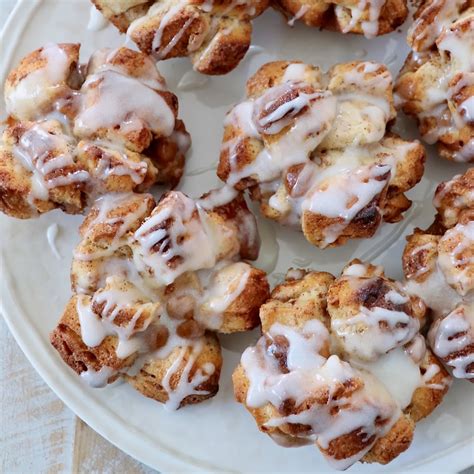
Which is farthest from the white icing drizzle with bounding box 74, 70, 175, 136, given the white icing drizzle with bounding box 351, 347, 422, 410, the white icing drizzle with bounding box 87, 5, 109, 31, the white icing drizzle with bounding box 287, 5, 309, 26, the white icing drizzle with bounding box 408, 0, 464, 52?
the white icing drizzle with bounding box 351, 347, 422, 410

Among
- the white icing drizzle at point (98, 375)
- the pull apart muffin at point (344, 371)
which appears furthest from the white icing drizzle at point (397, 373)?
the white icing drizzle at point (98, 375)

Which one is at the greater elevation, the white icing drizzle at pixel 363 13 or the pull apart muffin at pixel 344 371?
the white icing drizzle at pixel 363 13

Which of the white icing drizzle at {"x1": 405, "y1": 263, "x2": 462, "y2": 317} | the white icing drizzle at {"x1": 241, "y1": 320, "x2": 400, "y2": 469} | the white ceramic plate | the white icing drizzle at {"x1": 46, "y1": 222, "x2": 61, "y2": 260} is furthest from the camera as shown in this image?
the white icing drizzle at {"x1": 46, "y1": 222, "x2": 61, "y2": 260}

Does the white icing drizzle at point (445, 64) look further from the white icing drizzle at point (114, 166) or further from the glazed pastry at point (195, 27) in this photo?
the white icing drizzle at point (114, 166)

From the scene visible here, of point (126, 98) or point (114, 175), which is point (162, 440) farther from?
point (126, 98)

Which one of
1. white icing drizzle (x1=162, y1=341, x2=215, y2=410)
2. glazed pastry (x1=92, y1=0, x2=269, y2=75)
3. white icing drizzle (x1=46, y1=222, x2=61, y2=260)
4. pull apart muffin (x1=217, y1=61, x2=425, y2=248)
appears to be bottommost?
white icing drizzle (x1=162, y1=341, x2=215, y2=410)

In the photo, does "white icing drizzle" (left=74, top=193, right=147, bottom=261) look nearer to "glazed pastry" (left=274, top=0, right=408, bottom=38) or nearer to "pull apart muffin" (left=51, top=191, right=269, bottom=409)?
"pull apart muffin" (left=51, top=191, right=269, bottom=409)
